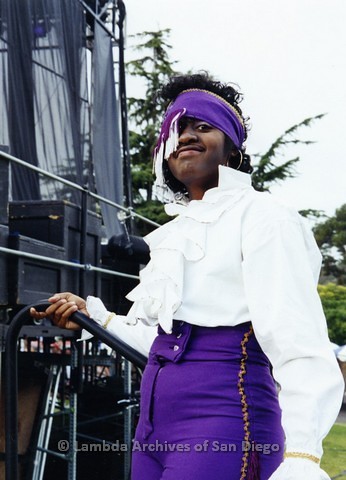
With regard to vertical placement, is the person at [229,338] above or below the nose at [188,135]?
below

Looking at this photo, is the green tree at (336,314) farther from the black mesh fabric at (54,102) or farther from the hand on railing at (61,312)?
the hand on railing at (61,312)

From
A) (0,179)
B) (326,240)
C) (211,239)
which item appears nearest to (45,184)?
(0,179)

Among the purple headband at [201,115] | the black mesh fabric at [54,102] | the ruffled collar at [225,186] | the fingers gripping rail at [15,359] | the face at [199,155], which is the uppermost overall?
the black mesh fabric at [54,102]

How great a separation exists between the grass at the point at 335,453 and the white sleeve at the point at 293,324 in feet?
23.6

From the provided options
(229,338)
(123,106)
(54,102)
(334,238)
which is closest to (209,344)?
(229,338)

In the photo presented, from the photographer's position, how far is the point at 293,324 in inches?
52.2

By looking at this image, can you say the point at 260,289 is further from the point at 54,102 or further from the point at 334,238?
the point at 334,238

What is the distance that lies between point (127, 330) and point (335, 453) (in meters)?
8.77

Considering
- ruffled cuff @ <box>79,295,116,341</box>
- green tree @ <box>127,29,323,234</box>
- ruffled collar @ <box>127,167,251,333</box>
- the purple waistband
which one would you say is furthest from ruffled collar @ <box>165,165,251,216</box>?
green tree @ <box>127,29,323,234</box>

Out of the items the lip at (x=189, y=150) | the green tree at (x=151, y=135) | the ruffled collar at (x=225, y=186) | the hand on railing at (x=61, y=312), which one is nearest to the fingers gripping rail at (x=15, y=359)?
the hand on railing at (x=61, y=312)

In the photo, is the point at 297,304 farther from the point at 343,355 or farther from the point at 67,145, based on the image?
the point at 343,355

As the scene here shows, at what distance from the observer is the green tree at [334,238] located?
26766mm

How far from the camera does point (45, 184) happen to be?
262 inches

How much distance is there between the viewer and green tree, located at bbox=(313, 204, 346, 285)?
26766mm
